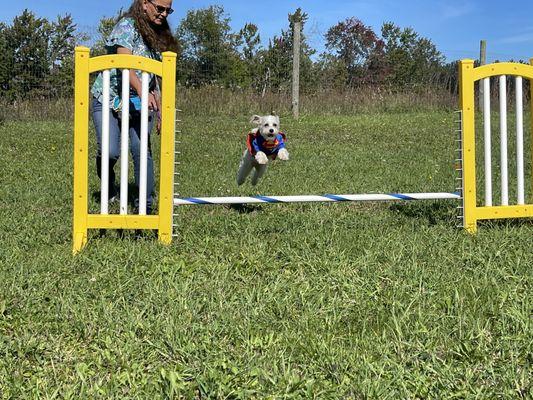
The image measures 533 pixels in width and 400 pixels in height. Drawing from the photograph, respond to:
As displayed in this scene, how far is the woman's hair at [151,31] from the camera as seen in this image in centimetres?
426

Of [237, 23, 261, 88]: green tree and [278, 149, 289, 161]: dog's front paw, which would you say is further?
[237, 23, 261, 88]: green tree

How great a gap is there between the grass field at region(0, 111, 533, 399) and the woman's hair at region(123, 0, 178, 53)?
1.42m

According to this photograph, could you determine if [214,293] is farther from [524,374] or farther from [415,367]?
[524,374]

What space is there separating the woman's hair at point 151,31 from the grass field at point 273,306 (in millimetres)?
1423

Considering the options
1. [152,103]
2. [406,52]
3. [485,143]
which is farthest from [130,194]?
[406,52]

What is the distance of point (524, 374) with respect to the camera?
201 centimetres

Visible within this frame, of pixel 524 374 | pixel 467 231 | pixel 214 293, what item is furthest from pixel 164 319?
pixel 467 231

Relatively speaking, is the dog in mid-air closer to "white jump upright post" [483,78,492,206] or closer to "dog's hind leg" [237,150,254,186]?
"dog's hind leg" [237,150,254,186]

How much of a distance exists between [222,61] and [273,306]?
26154 mm

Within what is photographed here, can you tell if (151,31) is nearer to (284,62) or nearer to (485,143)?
(485,143)

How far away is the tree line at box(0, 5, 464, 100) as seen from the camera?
17.4 metres

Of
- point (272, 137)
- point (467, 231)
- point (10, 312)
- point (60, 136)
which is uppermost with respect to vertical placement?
point (60, 136)

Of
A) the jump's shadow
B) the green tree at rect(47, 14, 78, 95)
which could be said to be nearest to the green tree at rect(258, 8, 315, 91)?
the green tree at rect(47, 14, 78, 95)

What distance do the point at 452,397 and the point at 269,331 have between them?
2.67 feet
